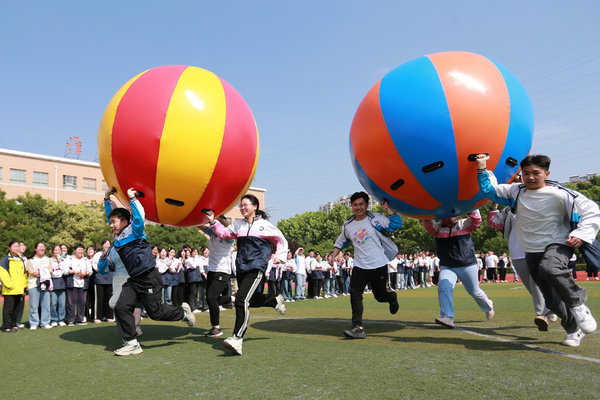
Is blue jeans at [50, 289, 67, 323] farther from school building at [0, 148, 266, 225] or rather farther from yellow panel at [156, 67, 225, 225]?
school building at [0, 148, 266, 225]

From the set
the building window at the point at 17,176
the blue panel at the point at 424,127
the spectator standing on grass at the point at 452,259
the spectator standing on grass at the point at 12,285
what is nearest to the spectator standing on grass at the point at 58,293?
the spectator standing on grass at the point at 12,285

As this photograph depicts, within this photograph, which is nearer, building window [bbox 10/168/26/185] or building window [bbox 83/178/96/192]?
building window [bbox 10/168/26/185]

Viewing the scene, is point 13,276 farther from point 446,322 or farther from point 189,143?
point 446,322

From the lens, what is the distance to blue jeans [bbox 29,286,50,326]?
886 centimetres

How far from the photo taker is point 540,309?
6.55 metres

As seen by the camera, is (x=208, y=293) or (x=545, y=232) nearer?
(x=545, y=232)

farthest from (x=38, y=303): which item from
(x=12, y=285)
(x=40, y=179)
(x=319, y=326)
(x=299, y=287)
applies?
(x=40, y=179)

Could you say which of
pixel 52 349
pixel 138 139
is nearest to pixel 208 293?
pixel 52 349

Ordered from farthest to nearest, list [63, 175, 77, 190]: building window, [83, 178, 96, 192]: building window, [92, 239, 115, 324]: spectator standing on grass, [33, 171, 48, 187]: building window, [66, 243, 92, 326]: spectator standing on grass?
[83, 178, 96, 192]: building window
[63, 175, 77, 190]: building window
[33, 171, 48, 187]: building window
[92, 239, 115, 324]: spectator standing on grass
[66, 243, 92, 326]: spectator standing on grass

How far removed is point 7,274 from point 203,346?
561 centimetres

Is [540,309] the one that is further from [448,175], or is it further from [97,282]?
[97,282]

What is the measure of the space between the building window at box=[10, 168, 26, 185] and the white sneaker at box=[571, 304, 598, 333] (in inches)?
2261

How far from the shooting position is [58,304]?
9398mm

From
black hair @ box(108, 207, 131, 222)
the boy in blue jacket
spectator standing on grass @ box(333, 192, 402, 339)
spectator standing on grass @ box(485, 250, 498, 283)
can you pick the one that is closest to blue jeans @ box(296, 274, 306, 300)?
spectator standing on grass @ box(333, 192, 402, 339)
